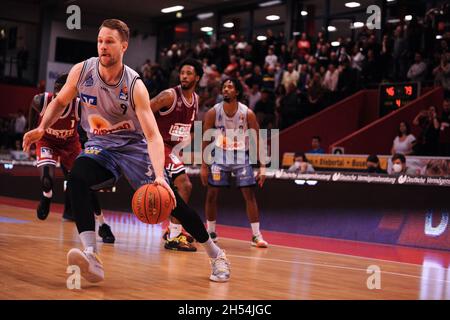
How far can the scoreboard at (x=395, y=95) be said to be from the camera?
47.6ft

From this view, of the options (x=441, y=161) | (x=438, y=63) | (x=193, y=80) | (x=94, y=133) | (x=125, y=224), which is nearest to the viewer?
(x=94, y=133)

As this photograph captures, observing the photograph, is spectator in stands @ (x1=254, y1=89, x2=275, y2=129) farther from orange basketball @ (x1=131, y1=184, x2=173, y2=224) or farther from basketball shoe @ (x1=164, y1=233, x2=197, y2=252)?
orange basketball @ (x1=131, y1=184, x2=173, y2=224)

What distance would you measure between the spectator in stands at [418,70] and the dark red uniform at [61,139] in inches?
325

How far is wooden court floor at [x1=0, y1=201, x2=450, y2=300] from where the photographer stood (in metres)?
4.61

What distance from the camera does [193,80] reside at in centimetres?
771

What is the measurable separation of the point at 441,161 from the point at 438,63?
5.21 meters

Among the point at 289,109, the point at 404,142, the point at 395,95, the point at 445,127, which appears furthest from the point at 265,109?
the point at 445,127

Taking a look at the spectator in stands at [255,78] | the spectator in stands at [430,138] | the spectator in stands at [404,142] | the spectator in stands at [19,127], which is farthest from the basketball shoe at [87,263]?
the spectator in stands at [19,127]

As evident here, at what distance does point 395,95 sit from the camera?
49.4 feet

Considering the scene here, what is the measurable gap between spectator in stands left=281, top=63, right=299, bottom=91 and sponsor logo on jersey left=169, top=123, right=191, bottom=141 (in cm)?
915

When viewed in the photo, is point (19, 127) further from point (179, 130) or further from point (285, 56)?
point (179, 130)

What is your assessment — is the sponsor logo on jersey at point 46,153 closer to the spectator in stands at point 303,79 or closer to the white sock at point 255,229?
the white sock at point 255,229
